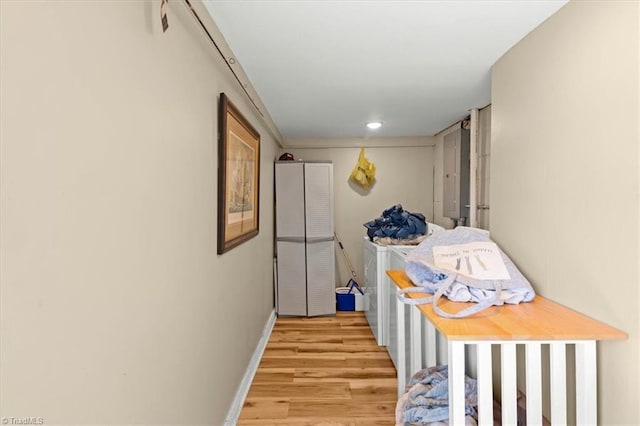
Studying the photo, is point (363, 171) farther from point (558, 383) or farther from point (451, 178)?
point (558, 383)

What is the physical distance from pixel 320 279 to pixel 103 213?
3.23m

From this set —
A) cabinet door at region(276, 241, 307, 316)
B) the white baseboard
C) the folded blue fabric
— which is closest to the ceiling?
the folded blue fabric

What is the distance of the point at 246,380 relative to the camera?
7.82ft

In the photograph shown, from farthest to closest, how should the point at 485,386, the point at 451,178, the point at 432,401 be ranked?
1. the point at 451,178
2. the point at 432,401
3. the point at 485,386

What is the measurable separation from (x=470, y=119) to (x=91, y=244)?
311 centimetres

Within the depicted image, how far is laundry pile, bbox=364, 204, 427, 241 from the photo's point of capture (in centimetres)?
328

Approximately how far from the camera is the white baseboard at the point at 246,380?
78.9 inches

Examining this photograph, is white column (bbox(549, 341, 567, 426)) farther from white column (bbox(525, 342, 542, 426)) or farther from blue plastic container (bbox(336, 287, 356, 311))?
blue plastic container (bbox(336, 287, 356, 311))

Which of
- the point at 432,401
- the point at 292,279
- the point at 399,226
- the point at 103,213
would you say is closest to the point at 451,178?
the point at 399,226

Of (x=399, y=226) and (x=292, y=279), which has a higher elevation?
(x=399, y=226)

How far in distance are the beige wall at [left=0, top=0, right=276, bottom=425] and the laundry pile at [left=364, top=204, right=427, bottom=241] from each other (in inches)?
84.4

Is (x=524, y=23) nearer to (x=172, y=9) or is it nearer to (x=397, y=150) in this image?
(x=172, y=9)

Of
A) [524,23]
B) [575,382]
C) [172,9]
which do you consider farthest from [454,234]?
[172,9]

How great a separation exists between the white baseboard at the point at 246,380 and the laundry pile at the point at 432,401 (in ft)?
3.10
